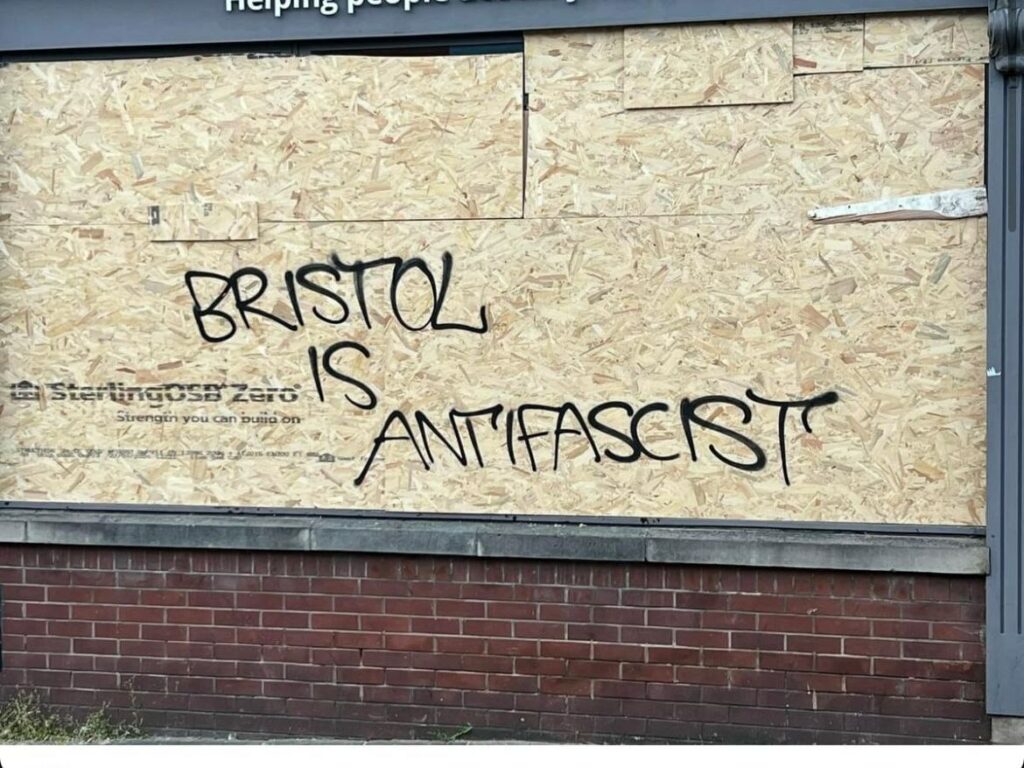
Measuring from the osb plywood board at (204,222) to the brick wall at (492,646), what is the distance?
1.42m

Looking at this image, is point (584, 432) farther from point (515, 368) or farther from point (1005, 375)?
point (1005, 375)

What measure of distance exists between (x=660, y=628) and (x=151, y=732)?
235 cm

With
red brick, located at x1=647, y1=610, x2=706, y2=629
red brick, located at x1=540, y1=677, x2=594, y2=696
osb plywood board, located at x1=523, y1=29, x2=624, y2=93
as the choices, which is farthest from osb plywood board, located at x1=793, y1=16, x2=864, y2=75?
red brick, located at x1=540, y1=677, x2=594, y2=696

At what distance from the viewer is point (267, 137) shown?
5.11 metres

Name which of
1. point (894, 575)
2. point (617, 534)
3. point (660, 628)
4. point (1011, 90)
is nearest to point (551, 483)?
point (617, 534)

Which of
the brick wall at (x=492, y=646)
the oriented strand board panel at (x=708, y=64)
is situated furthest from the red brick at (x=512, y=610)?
the oriented strand board panel at (x=708, y=64)

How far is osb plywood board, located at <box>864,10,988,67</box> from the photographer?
4668mm

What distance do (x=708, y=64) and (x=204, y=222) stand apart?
2.29 meters

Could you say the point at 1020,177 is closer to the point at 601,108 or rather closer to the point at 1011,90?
the point at 1011,90

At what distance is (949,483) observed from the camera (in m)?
4.77

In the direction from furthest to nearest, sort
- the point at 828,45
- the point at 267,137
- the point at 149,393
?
the point at 149,393 < the point at 267,137 < the point at 828,45

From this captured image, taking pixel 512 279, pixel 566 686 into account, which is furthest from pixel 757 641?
pixel 512 279

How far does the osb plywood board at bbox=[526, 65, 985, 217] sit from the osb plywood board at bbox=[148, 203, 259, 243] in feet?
4.10

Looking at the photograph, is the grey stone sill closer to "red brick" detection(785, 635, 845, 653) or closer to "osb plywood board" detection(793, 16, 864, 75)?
"red brick" detection(785, 635, 845, 653)
